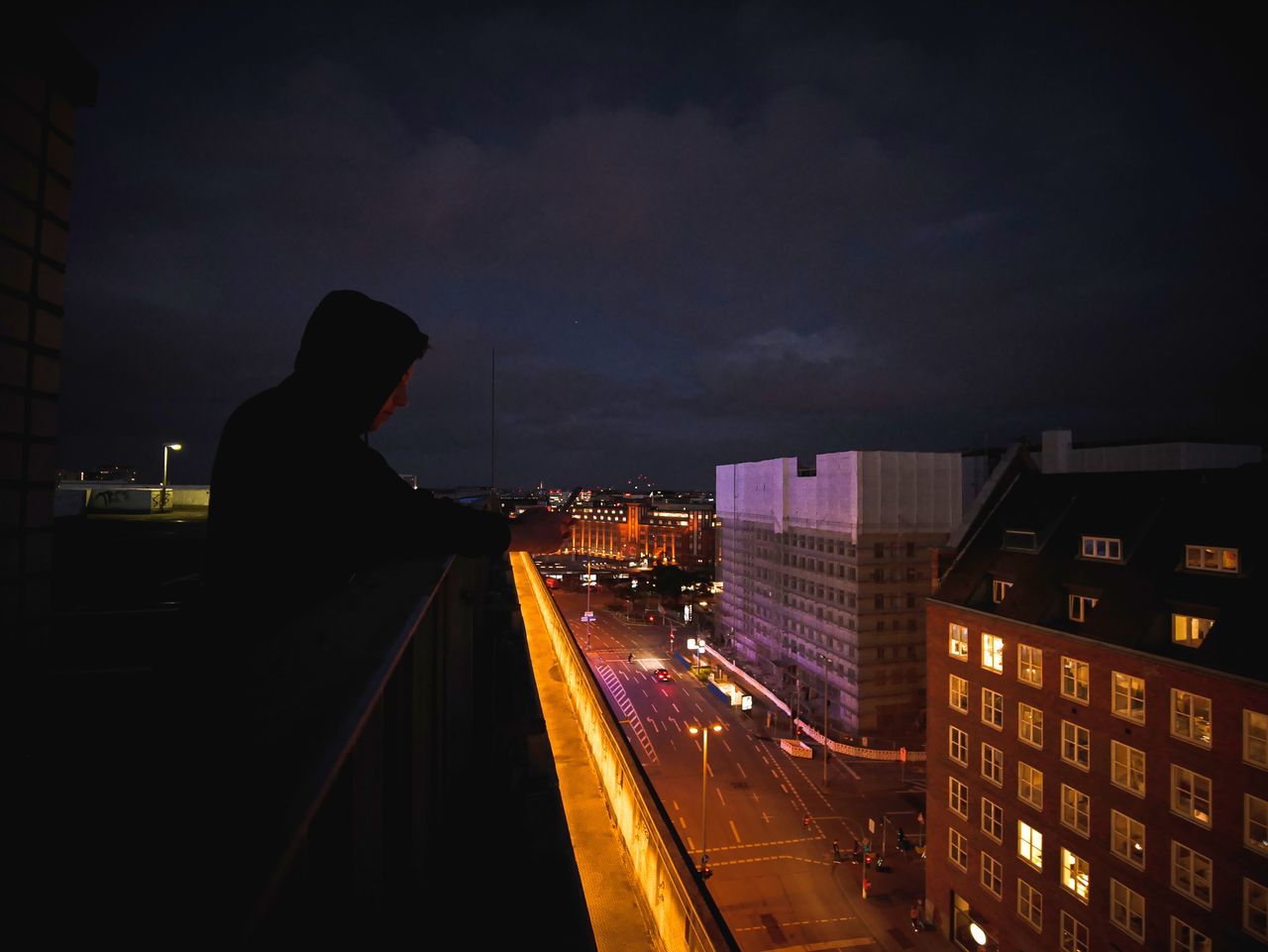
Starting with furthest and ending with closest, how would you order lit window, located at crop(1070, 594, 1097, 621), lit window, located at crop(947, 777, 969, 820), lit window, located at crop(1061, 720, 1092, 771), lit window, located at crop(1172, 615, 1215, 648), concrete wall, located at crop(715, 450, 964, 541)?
concrete wall, located at crop(715, 450, 964, 541) < lit window, located at crop(947, 777, 969, 820) < lit window, located at crop(1070, 594, 1097, 621) < lit window, located at crop(1061, 720, 1092, 771) < lit window, located at crop(1172, 615, 1215, 648)

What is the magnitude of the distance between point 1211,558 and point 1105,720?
532cm

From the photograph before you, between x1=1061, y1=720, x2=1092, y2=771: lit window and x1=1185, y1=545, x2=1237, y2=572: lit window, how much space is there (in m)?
5.58

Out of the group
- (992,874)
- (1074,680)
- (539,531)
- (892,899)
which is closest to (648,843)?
(539,531)

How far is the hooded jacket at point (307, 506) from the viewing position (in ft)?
5.97

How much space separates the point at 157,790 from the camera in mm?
806

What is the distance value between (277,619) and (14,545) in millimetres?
3912

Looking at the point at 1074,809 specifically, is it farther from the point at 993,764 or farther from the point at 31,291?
the point at 31,291

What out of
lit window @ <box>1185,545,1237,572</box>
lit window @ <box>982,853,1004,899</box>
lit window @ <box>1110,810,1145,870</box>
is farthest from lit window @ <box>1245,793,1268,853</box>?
lit window @ <box>982,853,1004,899</box>

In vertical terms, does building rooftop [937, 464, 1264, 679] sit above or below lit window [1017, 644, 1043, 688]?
above

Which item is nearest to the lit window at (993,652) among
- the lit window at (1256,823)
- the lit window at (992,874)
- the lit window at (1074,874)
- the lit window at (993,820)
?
the lit window at (993,820)

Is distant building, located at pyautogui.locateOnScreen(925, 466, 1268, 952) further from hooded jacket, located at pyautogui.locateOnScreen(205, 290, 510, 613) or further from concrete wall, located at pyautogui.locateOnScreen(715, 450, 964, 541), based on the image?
hooded jacket, located at pyautogui.locateOnScreen(205, 290, 510, 613)

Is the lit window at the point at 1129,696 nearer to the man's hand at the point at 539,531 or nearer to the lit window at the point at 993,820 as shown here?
the lit window at the point at 993,820

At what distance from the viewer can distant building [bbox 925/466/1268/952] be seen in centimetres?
1411

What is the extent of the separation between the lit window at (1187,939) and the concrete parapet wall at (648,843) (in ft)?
64.6
